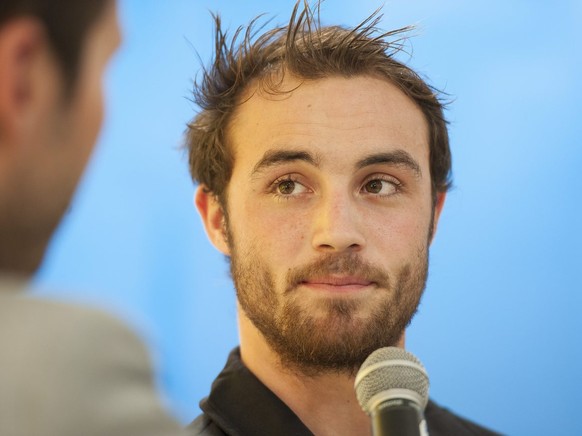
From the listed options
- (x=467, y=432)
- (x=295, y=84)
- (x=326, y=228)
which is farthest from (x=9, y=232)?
(x=467, y=432)

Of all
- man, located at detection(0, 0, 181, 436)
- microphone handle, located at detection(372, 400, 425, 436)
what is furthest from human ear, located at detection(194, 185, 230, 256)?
man, located at detection(0, 0, 181, 436)

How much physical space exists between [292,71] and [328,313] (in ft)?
2.11

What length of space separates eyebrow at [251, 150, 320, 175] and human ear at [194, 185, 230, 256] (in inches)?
9.2

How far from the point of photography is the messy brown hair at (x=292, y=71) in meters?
2.03

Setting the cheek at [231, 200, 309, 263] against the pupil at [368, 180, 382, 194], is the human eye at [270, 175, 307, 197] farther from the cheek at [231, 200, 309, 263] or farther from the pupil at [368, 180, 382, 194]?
the pupil at [368, 180, 382, 194]

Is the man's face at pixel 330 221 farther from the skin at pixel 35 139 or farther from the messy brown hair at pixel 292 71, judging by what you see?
the skin at pixel 35 139

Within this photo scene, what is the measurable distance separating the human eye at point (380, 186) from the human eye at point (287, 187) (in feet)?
0.52

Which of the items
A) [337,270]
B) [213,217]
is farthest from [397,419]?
[213,217]

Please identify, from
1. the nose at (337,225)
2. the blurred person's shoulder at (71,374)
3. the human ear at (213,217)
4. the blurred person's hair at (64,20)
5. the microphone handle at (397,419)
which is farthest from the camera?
the human ear at (213,217)

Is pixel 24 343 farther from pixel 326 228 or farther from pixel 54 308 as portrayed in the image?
pixel 326 228

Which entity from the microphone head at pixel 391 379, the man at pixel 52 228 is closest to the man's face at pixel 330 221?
the microphone head at pixel 391 379

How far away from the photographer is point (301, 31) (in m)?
2.17

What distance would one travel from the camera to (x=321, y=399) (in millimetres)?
1917

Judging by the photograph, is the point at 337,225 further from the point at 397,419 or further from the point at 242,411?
the point at 397,419
